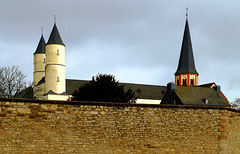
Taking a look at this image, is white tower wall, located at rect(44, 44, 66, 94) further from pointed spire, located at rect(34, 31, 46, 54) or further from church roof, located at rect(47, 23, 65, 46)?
pointed spire, located at rect(34, 31, 46, 54)

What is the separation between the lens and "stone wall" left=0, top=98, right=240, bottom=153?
12.6 meters

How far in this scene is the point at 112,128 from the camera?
13.8 m

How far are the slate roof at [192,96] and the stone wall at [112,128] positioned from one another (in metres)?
55.2

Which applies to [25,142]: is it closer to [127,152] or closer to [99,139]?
[99,139]

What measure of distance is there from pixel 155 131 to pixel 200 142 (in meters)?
1.92

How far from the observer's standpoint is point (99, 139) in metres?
13.6

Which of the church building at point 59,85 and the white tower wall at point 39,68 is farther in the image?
the white tower wall at point 39,68

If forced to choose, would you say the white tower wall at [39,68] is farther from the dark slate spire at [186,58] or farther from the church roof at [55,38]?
the dark slate spire at [186,58]

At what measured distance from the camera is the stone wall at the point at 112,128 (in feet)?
41.2

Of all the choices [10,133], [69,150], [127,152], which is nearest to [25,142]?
[10,133]

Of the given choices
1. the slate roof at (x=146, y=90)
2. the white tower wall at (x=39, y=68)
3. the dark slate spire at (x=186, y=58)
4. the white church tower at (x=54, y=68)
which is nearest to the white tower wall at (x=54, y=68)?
the white church tower at (x=54, y=68)

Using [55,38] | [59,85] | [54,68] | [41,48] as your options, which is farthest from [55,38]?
[59,85]

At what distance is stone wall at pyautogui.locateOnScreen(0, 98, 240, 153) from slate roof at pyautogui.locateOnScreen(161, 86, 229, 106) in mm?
55166

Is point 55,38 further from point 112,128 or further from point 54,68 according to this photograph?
point 112,128
